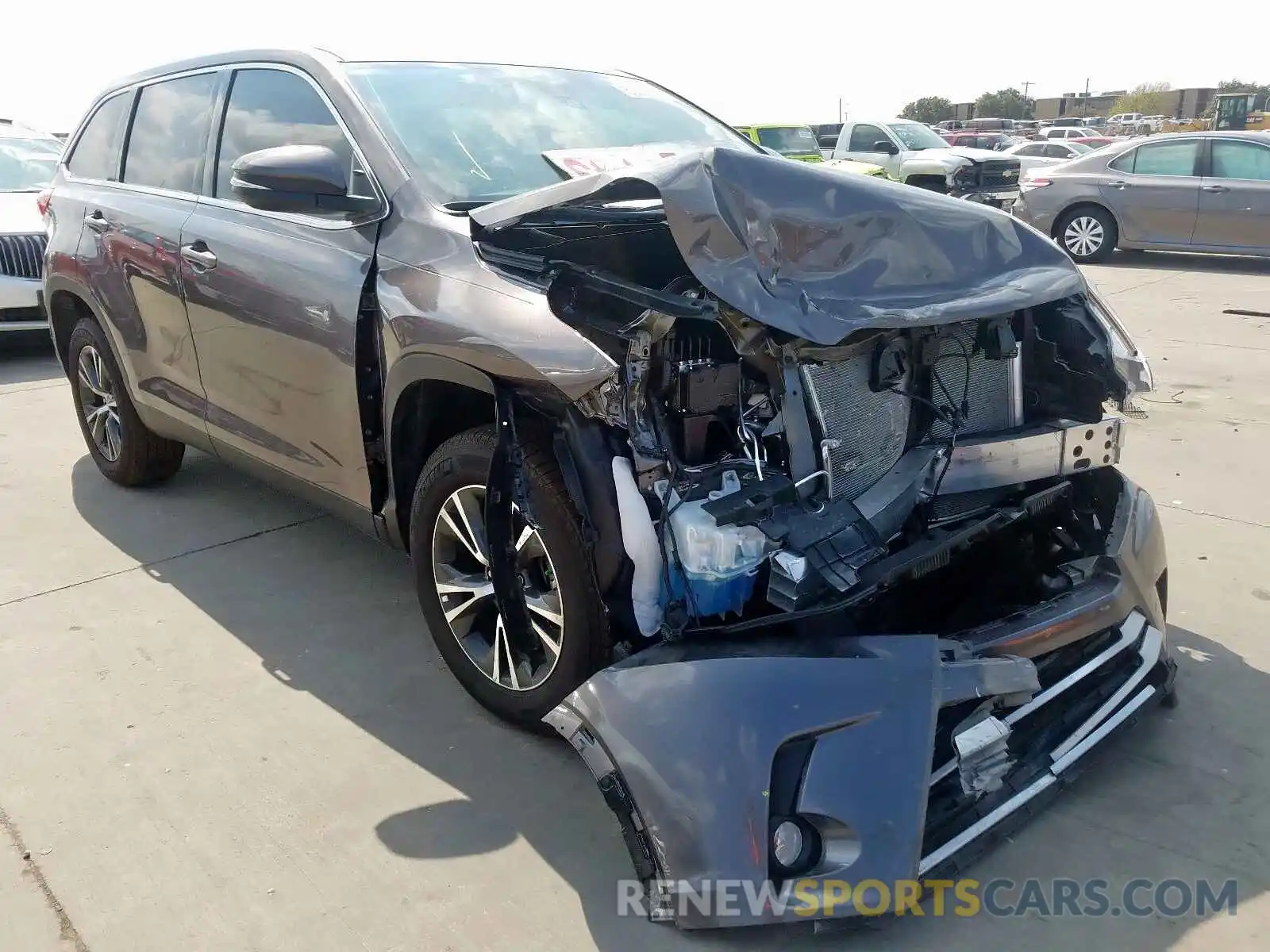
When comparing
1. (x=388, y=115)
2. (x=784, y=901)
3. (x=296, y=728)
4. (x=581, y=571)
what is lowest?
(x=296, y=728)

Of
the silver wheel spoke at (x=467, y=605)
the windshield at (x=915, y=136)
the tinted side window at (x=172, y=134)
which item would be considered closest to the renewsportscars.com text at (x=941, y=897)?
the silver wheel spoke at (x=467, y=605)

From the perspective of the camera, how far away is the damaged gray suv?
2.20 metres

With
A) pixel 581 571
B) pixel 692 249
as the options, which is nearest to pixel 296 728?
pixel 581 571

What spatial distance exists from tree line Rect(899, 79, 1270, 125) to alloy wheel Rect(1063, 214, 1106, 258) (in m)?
58.2

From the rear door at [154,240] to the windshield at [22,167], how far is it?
19.0 ft

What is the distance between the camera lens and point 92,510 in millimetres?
4984

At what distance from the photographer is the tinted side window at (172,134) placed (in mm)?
4070

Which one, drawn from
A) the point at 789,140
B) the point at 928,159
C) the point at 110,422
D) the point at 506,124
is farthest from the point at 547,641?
the point at 789,140

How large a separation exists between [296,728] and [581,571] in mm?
1164

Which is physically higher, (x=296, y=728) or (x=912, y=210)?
(x=912, y=210)

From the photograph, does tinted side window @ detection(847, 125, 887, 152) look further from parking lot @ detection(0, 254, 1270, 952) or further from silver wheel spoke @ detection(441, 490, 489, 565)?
silver wheel spoke @ detection(441, 490, 489, 565)

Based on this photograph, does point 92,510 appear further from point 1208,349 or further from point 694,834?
point 1208,349

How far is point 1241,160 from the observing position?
11.5 metres

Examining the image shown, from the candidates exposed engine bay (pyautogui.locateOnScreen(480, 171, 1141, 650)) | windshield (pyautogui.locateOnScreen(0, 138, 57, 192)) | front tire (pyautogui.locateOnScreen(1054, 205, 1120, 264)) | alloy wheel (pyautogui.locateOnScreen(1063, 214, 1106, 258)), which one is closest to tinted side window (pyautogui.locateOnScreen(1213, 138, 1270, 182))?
front tire (pyautogui.locateOnScreen(1054, 205, 1120, 264))
